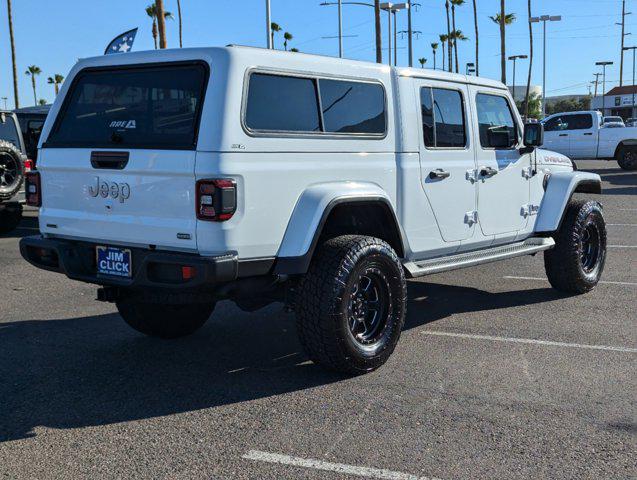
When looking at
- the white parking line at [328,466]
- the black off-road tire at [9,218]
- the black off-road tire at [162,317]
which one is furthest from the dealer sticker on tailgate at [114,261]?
the black off-road tire at [9,218]

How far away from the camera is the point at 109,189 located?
4.69 m

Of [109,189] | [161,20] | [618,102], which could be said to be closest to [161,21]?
[161,20]

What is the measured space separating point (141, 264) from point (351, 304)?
1372 millimetres

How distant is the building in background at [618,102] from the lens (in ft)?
303

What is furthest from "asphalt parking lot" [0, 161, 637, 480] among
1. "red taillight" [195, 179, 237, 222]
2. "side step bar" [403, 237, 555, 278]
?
"red taillight" [195, 179, 237, 222]

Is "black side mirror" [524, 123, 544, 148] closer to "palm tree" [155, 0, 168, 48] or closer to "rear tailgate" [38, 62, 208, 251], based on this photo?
"rear tailgate" [38, 62, 208, 251]

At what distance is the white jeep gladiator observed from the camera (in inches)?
171

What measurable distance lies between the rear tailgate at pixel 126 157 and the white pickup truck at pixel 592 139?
70.4 feet

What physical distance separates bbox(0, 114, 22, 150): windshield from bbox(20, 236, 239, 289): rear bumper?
25.7 feet

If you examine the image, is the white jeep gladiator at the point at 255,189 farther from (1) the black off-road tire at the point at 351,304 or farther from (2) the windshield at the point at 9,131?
(2) the windshield at the point at 9,131

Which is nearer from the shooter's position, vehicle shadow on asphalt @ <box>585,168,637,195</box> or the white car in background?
vehicle shadow on asphalt @ <box>585,168,637,195</box>

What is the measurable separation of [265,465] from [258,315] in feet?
10.5

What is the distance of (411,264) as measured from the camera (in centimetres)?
551

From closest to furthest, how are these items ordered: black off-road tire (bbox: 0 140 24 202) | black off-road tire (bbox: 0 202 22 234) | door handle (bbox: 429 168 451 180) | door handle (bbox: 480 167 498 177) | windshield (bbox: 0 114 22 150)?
door handle (bbox: 429 168 451 180) < door handle (bbox: 480 167 498 177) < black off-road tire (bbox: 0 140 24 202) < black off-road tire (bbox: 0 202 22 234) < windshield (bbox: 0 114 22 150)
